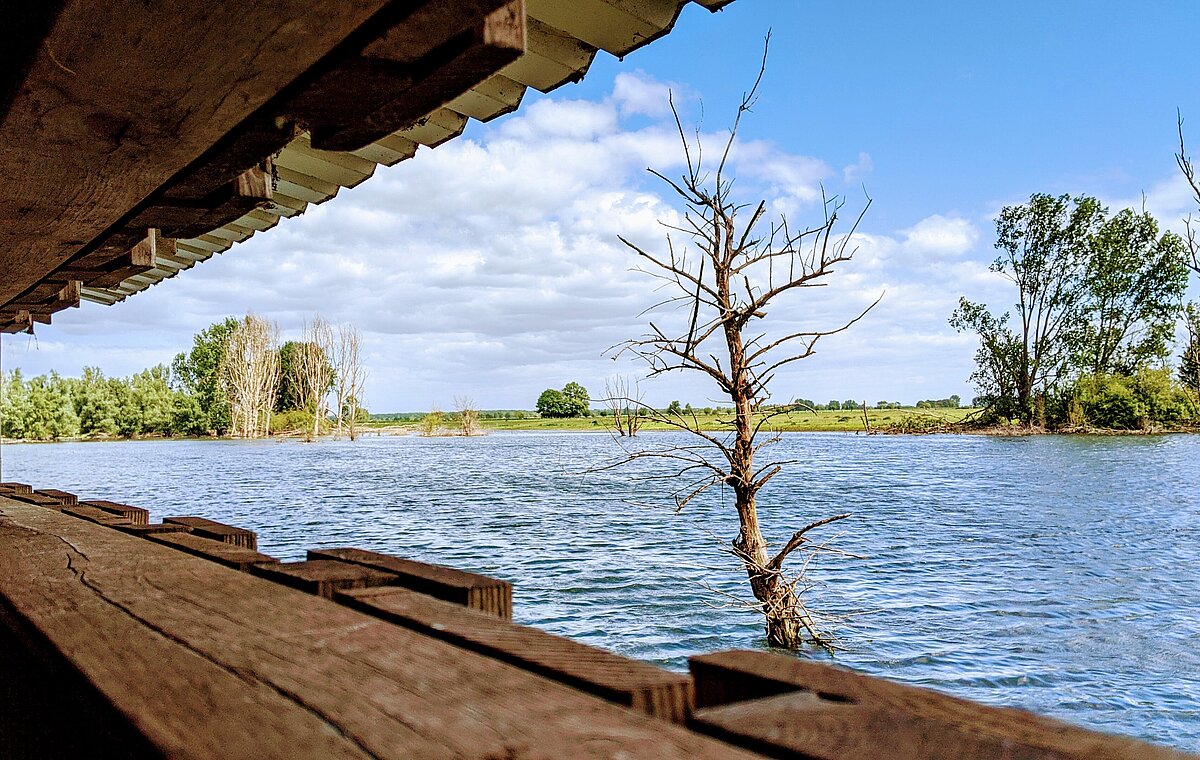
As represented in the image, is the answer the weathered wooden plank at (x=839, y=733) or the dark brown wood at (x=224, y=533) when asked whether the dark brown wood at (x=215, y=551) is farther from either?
the weathered wooden plank at (x=839, y=733)

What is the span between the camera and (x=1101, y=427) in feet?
129

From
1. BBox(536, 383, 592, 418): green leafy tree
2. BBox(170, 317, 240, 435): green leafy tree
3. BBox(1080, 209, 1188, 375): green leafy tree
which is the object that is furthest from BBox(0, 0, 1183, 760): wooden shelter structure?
BBox(536, 383, 592, 418): green leafy tree

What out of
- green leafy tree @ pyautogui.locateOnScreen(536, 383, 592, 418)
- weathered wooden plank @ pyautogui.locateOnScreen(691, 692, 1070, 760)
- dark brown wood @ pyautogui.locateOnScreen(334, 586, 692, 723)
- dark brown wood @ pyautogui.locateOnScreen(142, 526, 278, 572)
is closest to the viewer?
weathered wooden plank @ pyautogui.locateOnScreen(691, 692, 1070, 760)

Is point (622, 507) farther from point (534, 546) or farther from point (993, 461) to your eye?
point (993, 461)

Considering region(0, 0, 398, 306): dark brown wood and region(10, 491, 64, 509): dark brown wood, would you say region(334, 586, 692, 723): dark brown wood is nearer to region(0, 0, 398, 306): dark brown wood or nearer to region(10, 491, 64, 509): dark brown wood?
region(0, 0, 398, 306): dark brown wood

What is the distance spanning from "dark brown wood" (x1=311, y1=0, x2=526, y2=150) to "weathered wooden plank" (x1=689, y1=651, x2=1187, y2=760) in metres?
0.78

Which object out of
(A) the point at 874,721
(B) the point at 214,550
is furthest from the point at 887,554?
(A) the point at 874,721

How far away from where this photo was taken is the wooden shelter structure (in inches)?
26.6

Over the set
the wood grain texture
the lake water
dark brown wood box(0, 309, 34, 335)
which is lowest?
the lake water

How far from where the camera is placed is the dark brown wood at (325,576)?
1350 mm

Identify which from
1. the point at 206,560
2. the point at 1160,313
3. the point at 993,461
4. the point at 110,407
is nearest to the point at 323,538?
the point at 206,560

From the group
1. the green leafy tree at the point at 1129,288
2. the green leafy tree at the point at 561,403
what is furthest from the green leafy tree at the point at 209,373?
the green leafy tree at the point at 1129,288

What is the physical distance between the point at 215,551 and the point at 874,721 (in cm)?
169

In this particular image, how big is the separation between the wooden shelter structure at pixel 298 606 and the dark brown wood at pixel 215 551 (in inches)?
0.6
